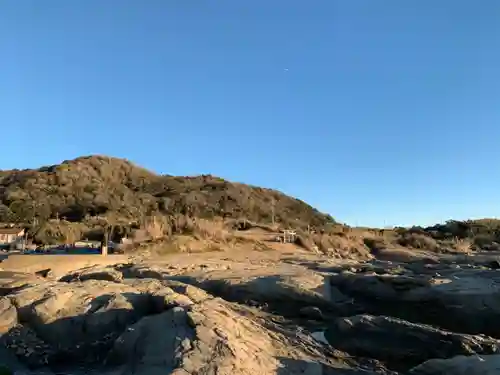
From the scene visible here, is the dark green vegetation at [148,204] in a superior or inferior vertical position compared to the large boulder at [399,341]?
superior

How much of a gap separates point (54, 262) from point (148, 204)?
50.4m

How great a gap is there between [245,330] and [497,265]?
1457 cm

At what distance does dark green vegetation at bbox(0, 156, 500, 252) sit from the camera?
4056cm

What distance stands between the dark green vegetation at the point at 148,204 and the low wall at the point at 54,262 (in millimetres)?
12793

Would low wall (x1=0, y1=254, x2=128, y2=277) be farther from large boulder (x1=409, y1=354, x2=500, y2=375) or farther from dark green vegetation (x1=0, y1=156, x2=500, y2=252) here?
large boulder (x1=409, y1=354, x2=500, y2=375)

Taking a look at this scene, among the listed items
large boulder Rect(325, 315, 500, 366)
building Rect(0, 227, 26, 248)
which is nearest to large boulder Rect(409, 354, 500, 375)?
large boulder Rect(325, 315, 500, 366)

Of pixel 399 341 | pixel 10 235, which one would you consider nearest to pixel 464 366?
pixel 399 341

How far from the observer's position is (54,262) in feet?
60.1

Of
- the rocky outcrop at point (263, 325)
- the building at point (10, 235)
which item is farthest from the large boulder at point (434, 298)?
the building at point (10, 235)

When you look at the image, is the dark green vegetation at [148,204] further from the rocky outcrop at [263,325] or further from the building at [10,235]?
the rocky outcrop at [263,325]

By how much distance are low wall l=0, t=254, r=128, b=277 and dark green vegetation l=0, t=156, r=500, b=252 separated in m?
12.8

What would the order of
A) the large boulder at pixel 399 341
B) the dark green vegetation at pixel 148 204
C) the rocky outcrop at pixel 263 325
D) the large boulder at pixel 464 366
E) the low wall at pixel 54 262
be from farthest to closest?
the dark green vegetation at pixel 148 204, the low wall at pixel 54 262, the large boulder at pixel 399 341, the rocky outcrop at pixel 263 325, the large boulder at pixel 464 366

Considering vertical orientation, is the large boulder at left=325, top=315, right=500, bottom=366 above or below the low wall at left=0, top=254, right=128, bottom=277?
below

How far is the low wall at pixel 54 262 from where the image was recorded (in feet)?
58.4
